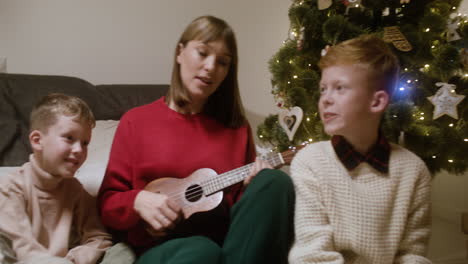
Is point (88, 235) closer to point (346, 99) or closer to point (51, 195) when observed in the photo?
point (51, 195)

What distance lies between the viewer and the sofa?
1293 mm

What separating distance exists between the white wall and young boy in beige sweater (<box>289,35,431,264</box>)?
4.33 ft

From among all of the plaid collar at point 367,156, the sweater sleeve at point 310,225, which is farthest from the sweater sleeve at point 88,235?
the plaid collar at point 367,156

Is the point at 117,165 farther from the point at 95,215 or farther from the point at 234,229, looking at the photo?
the point at 234,229

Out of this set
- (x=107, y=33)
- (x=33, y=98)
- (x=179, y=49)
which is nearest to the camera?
(x=179, y=49)

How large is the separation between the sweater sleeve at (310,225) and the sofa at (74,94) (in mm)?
715

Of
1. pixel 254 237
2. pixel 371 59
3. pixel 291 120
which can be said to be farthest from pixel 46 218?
pixel 291 120

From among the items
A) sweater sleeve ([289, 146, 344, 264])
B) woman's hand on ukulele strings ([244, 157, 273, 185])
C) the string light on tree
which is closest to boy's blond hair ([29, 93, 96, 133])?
woman's hand on ukulele strings ([244, 157, 273, 185])

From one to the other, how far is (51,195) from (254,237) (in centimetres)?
58

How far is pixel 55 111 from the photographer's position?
0.94 m

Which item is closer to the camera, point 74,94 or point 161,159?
point 161,159

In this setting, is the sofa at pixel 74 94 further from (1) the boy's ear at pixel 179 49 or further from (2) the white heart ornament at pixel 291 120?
(2) the white heart ornament at pixel 291 120

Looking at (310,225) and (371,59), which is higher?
(371,59)

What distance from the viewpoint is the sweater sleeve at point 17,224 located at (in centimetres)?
86
